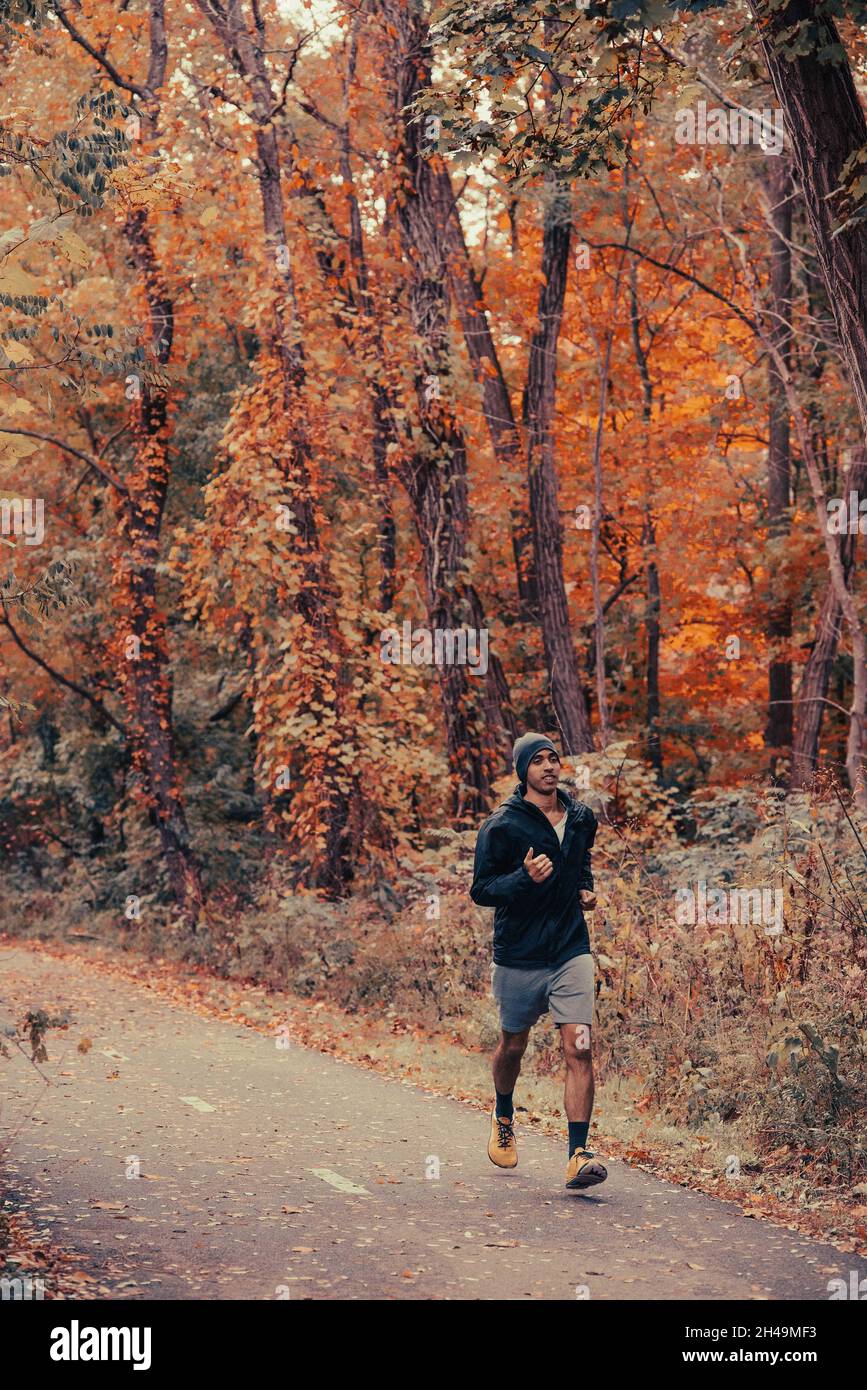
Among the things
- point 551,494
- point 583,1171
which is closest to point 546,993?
point 583,1171

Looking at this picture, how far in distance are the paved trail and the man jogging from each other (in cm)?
65

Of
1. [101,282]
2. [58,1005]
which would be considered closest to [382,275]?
[101,282]

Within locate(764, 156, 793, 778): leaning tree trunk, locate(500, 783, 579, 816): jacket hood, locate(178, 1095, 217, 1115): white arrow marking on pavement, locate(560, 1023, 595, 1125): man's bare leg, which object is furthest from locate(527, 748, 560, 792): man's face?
locate(764, 156, 793, 778): leaning tree trunk

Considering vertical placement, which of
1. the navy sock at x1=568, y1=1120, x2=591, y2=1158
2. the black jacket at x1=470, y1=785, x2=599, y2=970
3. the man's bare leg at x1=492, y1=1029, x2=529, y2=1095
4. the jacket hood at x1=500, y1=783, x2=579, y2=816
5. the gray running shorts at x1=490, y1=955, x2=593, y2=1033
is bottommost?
the navy sock at x1=568, y1=1120, x2=591, y2=1158

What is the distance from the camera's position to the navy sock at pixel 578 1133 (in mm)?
7961

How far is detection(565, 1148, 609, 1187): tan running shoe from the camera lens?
7.85 m

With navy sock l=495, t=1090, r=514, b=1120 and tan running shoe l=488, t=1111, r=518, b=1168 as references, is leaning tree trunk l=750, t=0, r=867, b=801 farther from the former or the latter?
tan running shoe l=488, t=1111, r=518, b=1168

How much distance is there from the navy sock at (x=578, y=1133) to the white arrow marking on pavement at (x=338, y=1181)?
3.53 feet

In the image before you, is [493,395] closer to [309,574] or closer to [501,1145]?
[309,574]

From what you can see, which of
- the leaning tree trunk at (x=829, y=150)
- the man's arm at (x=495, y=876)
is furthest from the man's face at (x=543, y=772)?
the leaning tree trunk at (x=829, y=150)

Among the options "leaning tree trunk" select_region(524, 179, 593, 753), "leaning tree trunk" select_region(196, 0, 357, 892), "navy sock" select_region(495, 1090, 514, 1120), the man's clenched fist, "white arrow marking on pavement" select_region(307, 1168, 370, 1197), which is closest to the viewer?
the man's clenched fist

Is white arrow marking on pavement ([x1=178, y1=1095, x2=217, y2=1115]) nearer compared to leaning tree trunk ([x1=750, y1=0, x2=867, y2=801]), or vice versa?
leaning tree trunk ([x1=750, y1=0, x2=867, y2=801])

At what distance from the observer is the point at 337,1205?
309 inches

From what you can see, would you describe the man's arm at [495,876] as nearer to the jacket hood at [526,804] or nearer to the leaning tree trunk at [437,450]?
the jacket hood at [526,804]
